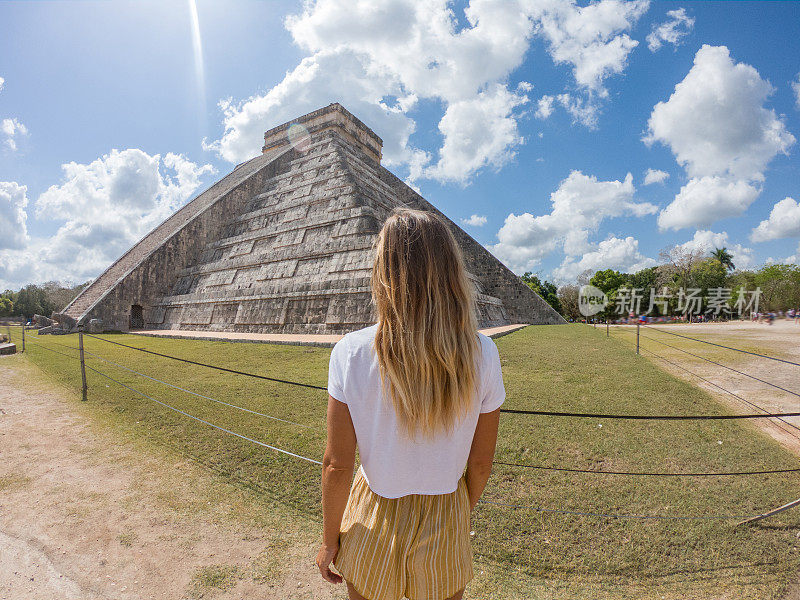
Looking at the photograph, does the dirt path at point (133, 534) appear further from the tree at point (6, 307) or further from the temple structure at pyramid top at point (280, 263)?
the tree at point (6, 307)

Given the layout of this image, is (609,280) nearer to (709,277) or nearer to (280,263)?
(709,277)

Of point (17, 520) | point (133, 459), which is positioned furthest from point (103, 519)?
point (133, 459)

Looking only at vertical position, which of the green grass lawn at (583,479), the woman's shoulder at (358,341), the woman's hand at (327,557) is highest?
the woman's shoulder at (358,341)

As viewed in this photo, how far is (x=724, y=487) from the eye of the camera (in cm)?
292

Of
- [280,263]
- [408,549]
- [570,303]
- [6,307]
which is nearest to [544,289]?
[570,303]

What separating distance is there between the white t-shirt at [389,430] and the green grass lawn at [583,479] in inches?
54.4

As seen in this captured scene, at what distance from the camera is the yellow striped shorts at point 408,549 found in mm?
1173

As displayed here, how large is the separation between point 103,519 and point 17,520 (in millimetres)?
621

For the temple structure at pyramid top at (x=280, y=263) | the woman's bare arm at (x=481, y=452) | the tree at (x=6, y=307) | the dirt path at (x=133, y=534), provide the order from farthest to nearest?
1. the tree at (x=6, y=307)
2. the temple structure at pyramid top at (x=280, y=263)
3. the dirt path at (x=133, y=534)
4. the woman's bare arm at (x=481, y=452)

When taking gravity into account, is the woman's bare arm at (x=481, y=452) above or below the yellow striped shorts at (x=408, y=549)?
above

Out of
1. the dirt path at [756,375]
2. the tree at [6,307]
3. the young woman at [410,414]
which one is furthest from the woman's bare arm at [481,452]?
the tree at [6,307]

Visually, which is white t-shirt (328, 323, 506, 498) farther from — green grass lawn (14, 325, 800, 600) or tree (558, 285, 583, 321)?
tree (558, 285, 583, 321)

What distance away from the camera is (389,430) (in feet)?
3.87

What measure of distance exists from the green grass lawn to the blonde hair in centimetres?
163
